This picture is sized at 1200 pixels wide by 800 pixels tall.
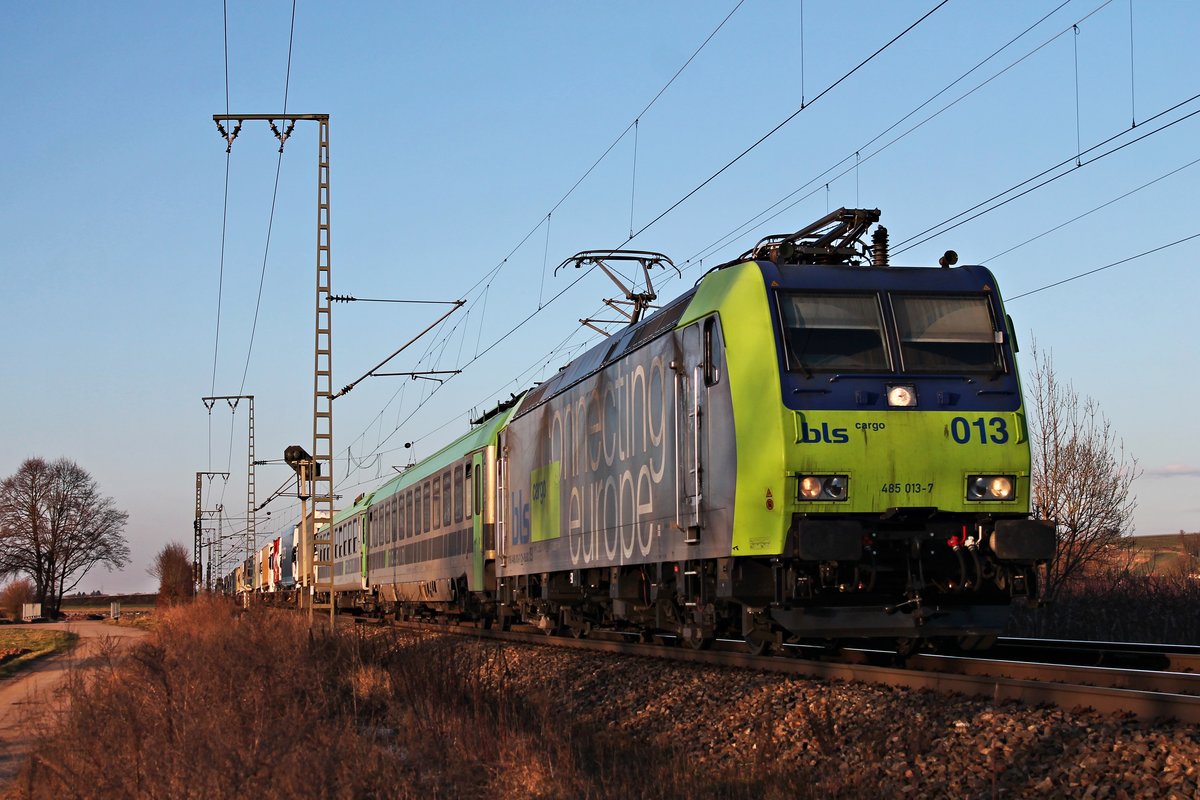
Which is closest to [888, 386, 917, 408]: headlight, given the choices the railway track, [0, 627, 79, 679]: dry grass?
the railway track

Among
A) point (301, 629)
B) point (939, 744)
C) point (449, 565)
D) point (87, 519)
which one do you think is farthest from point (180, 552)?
point (939, 744)

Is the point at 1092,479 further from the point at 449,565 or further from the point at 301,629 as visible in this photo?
the point at 301,629

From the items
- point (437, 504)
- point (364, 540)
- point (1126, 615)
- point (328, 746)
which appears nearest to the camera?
point (328, 746)

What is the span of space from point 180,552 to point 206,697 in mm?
60595

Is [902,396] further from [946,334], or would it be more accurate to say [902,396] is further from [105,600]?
[105,600]

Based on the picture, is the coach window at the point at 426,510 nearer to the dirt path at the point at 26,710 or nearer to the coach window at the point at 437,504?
the coach window at the point at 437,504

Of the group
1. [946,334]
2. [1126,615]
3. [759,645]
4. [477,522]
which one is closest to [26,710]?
[759,645]

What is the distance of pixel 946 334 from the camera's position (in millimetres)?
11461

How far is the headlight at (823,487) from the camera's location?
34.5 feet

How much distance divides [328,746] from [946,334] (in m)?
6.46

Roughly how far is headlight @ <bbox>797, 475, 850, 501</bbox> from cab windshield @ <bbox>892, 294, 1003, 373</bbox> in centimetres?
129

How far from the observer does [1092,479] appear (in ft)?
76.6

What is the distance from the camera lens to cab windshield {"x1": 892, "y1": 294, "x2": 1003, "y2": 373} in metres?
11.3

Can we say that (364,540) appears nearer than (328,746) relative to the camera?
No
